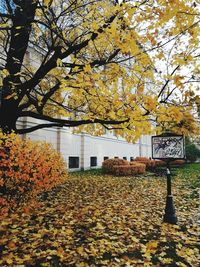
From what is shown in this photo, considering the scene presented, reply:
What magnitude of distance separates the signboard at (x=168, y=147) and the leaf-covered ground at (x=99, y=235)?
165cm

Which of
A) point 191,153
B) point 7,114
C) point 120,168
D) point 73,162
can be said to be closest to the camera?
point 7,114

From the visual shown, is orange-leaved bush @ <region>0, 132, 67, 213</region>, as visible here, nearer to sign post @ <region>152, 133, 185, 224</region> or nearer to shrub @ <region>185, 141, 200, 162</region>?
sign post @ <region>152, 133, 185, 224</region>

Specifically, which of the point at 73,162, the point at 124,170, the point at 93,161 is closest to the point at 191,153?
the point at 93,161

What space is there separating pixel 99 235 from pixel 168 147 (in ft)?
8.91

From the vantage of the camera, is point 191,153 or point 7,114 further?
point 191,153

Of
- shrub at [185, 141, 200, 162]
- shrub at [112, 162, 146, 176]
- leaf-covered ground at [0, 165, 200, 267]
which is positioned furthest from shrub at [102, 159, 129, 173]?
A: shrub at [185, 141, 200, 162]

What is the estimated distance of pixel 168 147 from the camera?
6691 mm

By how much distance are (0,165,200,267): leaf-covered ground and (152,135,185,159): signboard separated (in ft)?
5.43

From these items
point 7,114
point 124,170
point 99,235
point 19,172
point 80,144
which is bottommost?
point 99,235

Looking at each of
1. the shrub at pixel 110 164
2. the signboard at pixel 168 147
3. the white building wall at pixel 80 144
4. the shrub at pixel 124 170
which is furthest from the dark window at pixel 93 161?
the signboard at pixel 168 147

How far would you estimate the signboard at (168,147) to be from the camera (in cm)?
657

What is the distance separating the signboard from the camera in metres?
6.57

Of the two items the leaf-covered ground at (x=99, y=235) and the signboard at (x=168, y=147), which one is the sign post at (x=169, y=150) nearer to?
the signboard at (x=168, y=147)

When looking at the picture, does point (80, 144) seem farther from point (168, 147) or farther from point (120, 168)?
point (168, 147)
